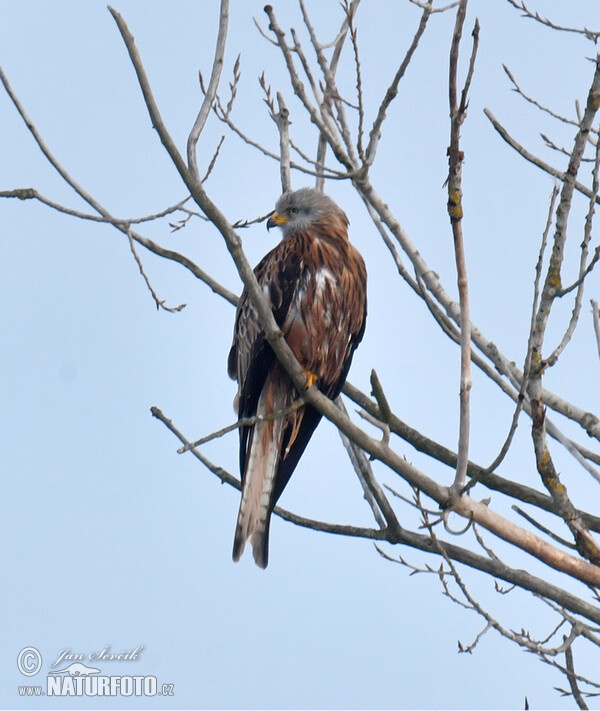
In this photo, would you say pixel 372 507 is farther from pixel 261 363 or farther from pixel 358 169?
pixel 358 169

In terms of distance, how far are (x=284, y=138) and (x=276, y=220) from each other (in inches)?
29.3

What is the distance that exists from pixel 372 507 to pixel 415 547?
0.94 feet

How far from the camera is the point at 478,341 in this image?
150 inches

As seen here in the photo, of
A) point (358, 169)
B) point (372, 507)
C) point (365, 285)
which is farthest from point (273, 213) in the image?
point (372, 507)

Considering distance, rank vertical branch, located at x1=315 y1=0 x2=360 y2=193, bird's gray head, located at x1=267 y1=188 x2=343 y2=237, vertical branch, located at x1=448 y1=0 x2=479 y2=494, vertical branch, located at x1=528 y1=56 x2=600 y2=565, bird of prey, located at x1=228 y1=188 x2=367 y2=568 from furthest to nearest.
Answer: bird's gray head, located at x1=267 y1=188 x2=343 y2=237 < bird of prey, located at x1=228 y1=188 x2=367 y2=568 < vertical branch, located at x1=315 y1=0 x2=360 y2=193 < vertical branch, located at x1=528 y1=56 x2=600 y2=565 < vertical branch, located at x1=448 y1=0 x2=479 y2=494

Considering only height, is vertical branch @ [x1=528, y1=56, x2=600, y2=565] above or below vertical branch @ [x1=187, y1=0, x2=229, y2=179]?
below

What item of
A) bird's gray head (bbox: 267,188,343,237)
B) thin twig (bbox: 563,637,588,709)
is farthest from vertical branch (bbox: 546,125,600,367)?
bird's gray head (bbox: 267,188,343,237)

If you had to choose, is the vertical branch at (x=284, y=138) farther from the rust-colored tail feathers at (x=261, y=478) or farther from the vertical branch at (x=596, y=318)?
the vertical branch at (x=596, y=318)

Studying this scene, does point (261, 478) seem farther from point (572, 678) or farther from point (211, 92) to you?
point (211, 92)

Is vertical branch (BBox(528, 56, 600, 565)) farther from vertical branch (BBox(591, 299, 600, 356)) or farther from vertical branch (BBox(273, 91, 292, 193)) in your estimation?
vertical branch (BBox(273, 91, 292, 193))

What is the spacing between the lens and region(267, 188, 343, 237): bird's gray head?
17.7ft

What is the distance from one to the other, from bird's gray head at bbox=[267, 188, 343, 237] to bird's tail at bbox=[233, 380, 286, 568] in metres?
1.13

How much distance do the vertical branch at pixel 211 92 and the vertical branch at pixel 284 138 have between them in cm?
122

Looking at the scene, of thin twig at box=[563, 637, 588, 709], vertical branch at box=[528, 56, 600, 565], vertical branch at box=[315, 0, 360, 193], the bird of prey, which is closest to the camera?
vertical branch at box=[528, 56, 600, 565]
